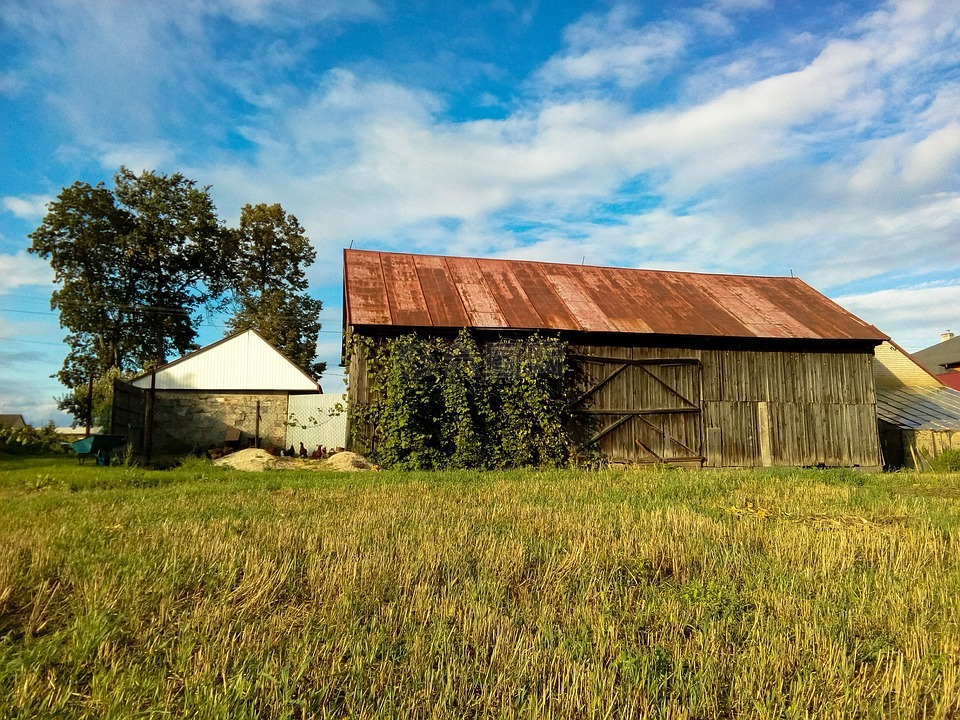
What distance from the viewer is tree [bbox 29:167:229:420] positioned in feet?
114

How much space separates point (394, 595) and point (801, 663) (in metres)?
2.49

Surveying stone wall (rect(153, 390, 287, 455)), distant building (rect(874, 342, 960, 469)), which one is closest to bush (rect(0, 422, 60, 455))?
stone wall (rect(153, 390, 287, 455))

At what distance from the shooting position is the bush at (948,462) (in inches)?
659

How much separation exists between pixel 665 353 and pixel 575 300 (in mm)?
3080

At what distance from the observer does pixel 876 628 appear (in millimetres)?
3910

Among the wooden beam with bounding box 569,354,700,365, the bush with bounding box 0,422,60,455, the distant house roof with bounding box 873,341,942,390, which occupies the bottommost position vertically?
the bush with bounding box 0,422,60,455

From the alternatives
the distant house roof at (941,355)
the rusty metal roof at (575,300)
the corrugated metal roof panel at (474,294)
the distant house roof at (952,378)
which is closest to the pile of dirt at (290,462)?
the rusty metal roof at (575,300)

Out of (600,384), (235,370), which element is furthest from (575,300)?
(235,370)

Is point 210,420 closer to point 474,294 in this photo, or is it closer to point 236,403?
point 236,403

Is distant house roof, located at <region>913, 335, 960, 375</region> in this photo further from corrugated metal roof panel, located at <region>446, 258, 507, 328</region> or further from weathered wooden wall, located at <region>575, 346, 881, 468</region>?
corrugated metal roof panel, located at <region>446, 258, 507, 328</region>

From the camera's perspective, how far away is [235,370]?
2398 centimetres

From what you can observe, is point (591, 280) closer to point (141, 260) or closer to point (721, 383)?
point (721, 383)

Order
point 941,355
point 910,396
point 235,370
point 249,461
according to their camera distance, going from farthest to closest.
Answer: point 941,355, point 910,396, point 235,370, point 249,461

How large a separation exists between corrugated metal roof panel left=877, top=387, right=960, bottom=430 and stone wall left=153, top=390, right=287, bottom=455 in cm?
2206
